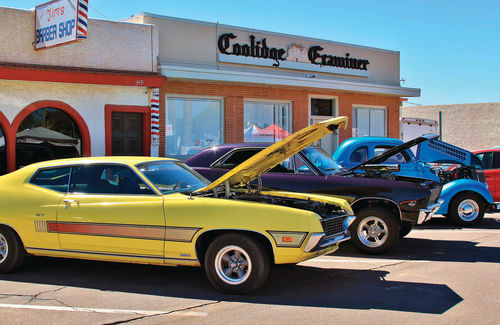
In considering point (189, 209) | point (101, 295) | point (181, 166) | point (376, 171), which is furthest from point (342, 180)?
point (101, 295)

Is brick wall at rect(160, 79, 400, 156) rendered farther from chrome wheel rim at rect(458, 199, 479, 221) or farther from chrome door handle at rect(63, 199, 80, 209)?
chrome door handle at rect(63, 199, 80, 209)

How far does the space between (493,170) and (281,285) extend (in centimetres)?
814

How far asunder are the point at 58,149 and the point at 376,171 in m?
8.01

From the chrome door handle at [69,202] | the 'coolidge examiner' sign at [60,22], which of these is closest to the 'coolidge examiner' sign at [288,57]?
the 'coolidge examiner' sign at [60,22]

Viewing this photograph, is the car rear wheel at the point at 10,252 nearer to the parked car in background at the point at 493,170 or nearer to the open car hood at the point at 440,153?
the open car hood at the point at 440,153

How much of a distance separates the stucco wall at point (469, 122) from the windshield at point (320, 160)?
23216 millimetres

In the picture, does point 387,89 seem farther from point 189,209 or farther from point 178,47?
point 189,209

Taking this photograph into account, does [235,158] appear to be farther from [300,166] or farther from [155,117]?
[155,117]

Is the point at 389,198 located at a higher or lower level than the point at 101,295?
higher

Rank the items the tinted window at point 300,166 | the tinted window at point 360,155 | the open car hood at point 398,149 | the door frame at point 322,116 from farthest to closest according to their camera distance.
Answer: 1. the door frame at point 322,116
2. the tinted window at point 360,155
3. the open car hood at point 398,149
4. the tinted window at point 300,166

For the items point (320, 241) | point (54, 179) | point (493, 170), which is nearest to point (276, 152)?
point (320, 241)

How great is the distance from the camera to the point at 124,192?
5621 mm

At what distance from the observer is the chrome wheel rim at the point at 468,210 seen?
9883mm

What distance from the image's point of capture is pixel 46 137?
476 inches
